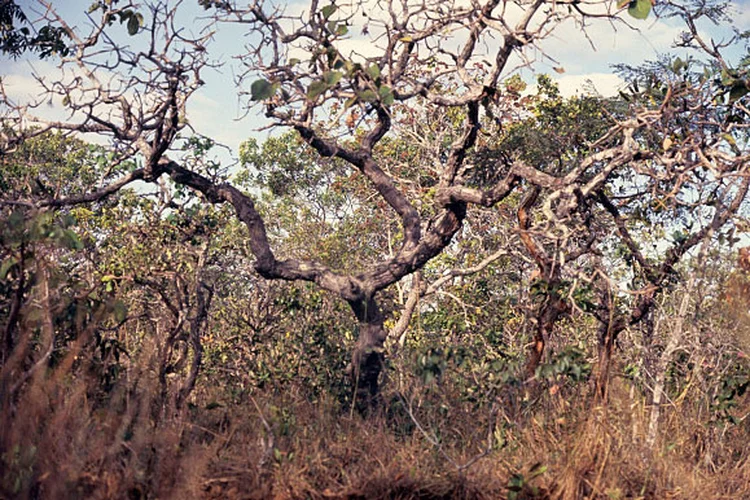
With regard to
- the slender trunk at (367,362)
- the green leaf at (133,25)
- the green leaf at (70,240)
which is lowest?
the slender trunk at (367,362)

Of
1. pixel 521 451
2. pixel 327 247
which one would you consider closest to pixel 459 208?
pixel 521 451

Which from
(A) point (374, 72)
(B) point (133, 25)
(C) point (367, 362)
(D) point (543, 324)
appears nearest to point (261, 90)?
(A) point (374, 72)

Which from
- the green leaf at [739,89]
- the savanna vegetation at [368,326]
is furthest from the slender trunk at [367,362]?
the green leaf at [739,89]

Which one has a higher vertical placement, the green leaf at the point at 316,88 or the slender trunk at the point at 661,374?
the green leaf at the point at 316,88

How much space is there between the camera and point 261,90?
4559 millimetres

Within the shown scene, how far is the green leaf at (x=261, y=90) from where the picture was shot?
14.8ft

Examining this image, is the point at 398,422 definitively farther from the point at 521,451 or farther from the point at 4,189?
the point at 4,189

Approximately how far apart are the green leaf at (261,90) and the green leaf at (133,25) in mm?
1810

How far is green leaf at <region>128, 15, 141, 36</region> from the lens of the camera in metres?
5.80

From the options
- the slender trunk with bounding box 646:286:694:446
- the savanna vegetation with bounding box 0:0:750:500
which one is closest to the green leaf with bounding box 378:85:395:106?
the savanna vegetation with bounding box 0:0:750:500

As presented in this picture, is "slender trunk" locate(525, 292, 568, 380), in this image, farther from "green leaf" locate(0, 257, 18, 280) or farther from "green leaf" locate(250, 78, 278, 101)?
"green leaf" locate(0, 257, 18, 280)

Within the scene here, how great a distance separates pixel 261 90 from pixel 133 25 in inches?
73.6

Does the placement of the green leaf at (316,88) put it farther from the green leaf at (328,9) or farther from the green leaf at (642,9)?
the green leaf at (642,9)

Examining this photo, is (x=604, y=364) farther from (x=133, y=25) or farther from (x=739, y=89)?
(x=133, y=25)
